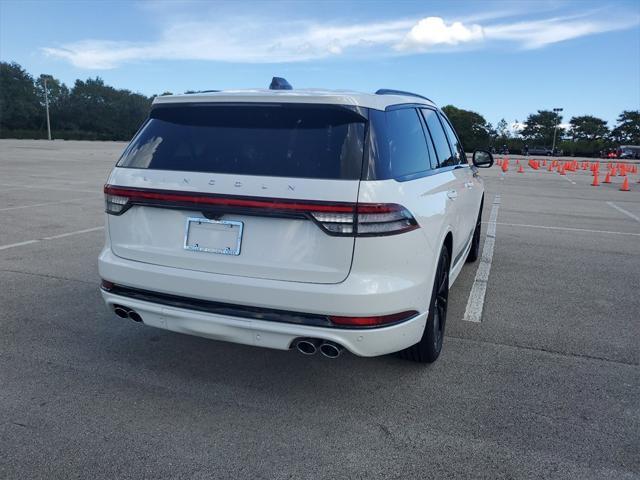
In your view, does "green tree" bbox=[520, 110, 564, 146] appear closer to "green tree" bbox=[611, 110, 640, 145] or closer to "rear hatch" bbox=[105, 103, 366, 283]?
"green tree" bbox=[611, 110, 640, 145]

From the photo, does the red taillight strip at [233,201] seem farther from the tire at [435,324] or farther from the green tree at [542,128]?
the green tree at [542,128]

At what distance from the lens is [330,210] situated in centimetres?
284

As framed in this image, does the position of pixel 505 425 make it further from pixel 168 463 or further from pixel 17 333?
pixel 17 333

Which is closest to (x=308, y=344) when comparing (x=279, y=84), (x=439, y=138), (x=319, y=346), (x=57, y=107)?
(x=319, y=346)

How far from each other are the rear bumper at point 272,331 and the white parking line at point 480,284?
6.13ft

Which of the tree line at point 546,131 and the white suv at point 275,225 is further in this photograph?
the tree line at point 546,131

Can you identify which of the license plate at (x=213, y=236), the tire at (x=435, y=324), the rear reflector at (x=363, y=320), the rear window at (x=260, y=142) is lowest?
the tire at (x=435, y=324)

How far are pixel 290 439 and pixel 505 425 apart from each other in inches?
47.1

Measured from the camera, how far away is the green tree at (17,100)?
88.4 meters

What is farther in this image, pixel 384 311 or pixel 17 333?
pixel 17 333

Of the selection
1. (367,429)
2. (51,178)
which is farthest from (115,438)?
(51,178)

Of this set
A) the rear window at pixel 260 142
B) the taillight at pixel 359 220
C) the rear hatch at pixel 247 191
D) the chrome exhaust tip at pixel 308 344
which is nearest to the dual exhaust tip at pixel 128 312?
the rear hatch at pixel 247 191

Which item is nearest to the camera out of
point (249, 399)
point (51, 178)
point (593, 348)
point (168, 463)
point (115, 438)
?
point (168, 463)

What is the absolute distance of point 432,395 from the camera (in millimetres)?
3438
